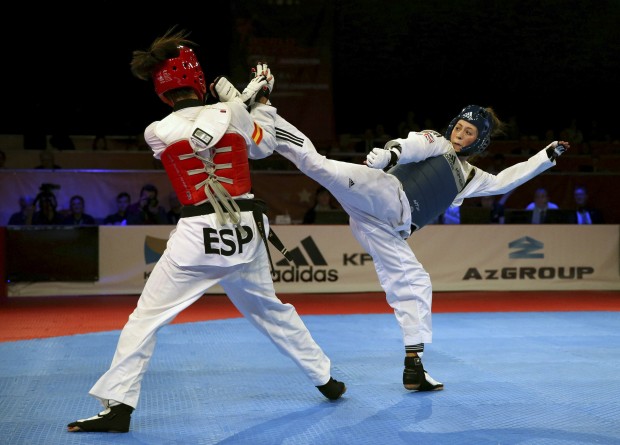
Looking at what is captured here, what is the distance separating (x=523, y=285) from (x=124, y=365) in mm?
8203

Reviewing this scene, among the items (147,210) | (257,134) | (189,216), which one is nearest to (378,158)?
(257,134)

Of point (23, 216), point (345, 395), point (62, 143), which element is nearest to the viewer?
point (345, 395)

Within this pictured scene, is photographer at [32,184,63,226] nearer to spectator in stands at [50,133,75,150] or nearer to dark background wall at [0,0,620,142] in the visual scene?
spectator in stands at [50,133,75,150]

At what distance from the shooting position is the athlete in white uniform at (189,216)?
12.0ft

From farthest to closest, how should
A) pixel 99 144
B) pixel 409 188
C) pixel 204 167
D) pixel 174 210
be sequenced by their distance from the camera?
pixel 99 144
pixel 174 210
pixel 409 188
pixel 204 167

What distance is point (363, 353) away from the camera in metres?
5.94

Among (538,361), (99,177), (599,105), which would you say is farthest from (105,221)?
(599,105)

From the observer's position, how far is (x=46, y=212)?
9.94 meters

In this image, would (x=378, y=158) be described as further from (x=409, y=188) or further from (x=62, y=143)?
(x=62, y=143)

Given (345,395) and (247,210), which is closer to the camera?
(247,210)

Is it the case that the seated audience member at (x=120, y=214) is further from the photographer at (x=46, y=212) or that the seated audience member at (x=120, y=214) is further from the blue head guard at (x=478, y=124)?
the blue head guard at (x=478, y=124)

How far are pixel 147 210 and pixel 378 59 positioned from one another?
7.63 m

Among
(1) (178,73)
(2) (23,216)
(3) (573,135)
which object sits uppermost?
(3) (573,135)

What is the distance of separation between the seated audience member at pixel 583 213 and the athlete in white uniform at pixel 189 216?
8.54 meters
